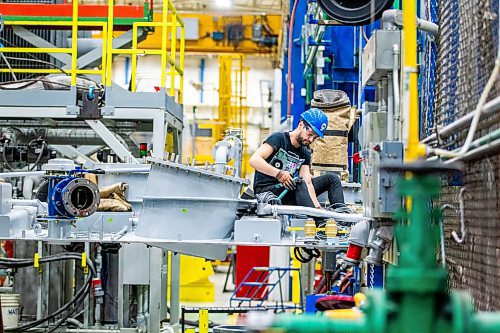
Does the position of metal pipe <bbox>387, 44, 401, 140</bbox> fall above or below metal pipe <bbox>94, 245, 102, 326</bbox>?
above

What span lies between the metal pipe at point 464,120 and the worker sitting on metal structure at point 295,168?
8.97ft

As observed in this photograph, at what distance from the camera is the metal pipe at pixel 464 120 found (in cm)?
245

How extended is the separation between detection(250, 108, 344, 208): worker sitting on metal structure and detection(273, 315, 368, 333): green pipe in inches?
182

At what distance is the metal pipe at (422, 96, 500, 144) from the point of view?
96.4 inches

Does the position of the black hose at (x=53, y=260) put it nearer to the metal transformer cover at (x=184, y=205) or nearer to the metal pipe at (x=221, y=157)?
the metal pipe at (x=221, y=157)

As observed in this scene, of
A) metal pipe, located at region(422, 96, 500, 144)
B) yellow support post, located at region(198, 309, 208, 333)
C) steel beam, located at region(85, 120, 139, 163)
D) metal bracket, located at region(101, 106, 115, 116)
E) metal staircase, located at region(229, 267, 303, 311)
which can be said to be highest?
metal bracket, located at region(101, 106, 115, 116)

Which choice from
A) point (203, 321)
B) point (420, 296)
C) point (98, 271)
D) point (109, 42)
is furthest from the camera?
point (98, 271)

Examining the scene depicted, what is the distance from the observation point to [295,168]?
686 centimetres

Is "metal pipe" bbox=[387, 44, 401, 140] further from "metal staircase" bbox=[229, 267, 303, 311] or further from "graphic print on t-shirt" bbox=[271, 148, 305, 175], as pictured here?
"metal staircase" bbox=[229, 267, 303, 311]

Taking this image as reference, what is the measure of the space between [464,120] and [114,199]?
4.16 meters

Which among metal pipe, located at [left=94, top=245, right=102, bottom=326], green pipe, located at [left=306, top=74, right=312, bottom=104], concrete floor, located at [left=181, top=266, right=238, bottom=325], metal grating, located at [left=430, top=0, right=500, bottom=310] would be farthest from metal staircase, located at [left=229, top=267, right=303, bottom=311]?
metal grating, located at [left=430, top=0, right=500, bottom=310]

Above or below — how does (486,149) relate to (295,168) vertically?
below

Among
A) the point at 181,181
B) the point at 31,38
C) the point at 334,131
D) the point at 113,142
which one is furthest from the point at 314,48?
the point at 181,181

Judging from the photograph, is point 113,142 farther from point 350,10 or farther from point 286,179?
point 350,10
